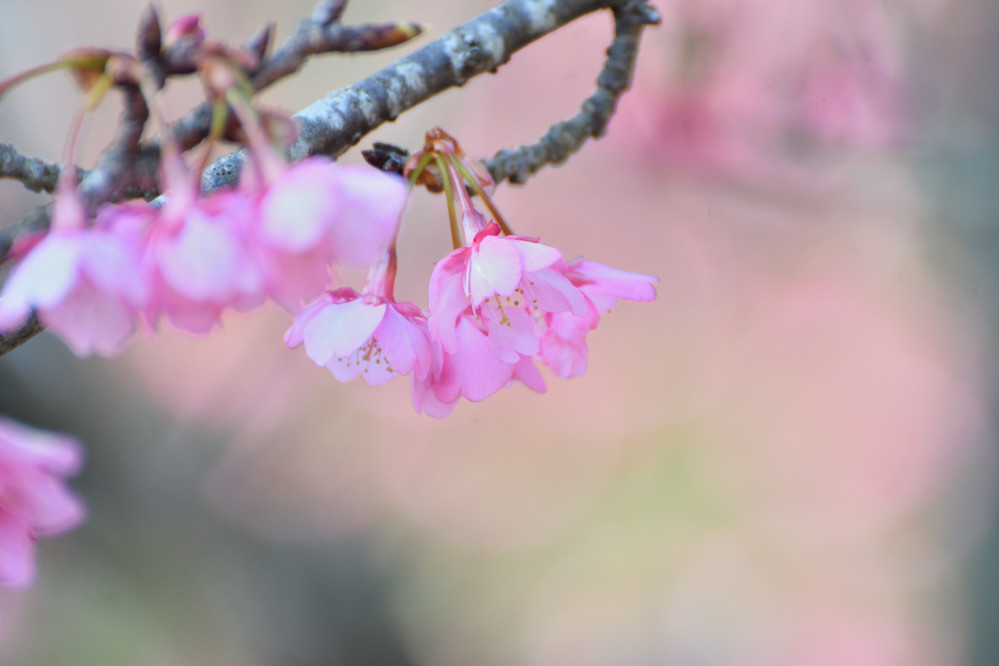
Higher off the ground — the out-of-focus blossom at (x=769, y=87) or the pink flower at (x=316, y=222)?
the pink flower at (x=316, y=222)

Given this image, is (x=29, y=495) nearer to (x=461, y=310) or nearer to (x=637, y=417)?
A: (x=461, y=310)

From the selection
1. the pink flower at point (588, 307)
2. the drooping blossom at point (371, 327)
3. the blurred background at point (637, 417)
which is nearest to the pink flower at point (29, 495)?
the drooping blossom at point (371, 327)

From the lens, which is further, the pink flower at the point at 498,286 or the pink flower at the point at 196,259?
the pink flower at the point at 498,286

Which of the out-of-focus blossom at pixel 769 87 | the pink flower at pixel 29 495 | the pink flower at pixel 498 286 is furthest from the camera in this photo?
the out-of-focus blossom at pixel 769 87

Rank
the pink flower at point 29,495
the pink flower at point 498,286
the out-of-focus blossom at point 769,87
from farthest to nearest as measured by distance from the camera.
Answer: the out-of-focus blossom at point 769,87 → the pink flower at point 498,286 → the pink flower at point 29,495

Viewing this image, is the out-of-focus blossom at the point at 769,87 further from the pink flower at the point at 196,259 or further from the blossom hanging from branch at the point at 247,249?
the pink flower at the point at 196,259

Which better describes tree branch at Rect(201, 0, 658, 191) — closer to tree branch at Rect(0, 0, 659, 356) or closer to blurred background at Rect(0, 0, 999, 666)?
tree branch at Rect(0, 0, 659, 356)

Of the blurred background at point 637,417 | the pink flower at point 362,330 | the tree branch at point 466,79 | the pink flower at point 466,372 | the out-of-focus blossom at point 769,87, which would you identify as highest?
the tree branch at point 466,79

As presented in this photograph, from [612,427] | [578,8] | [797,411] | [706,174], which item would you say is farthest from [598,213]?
[578,8]
